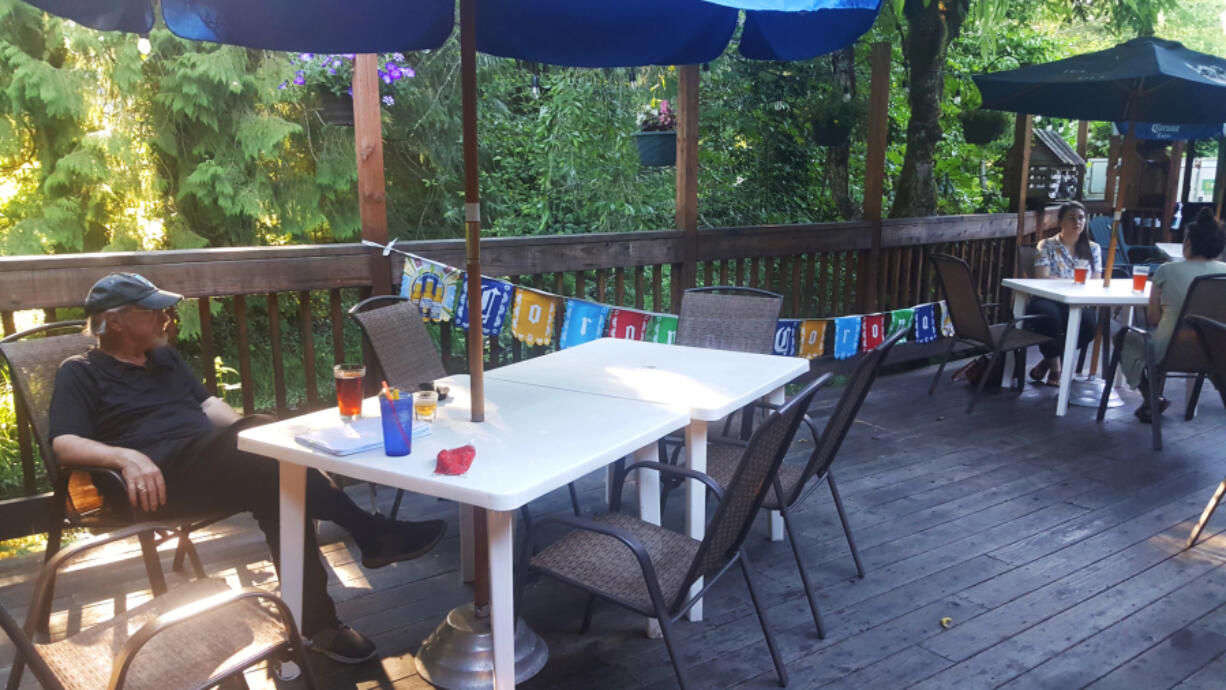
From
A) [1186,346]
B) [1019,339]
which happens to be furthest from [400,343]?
[1186,346]

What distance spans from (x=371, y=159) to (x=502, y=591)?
2.20 meters

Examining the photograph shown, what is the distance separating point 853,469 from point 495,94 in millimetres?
6061

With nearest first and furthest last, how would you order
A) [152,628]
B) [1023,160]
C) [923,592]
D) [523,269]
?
1. [152,628]
2. [923,592]
3. [523,269]
4. [1023,160]

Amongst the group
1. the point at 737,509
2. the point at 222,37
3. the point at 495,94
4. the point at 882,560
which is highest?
the point at 495,94

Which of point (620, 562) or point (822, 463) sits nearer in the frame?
point (620, 562)

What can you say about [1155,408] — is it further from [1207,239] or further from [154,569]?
[154,569]

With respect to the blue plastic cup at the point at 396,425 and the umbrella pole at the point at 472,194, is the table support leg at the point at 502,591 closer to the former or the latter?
the blue plastic cup at the point at 396,425

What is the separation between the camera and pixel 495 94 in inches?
346

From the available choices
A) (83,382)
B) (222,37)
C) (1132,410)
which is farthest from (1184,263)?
(83,382)

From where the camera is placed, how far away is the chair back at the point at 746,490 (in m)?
1.93

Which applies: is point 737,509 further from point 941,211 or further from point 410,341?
point 941,211

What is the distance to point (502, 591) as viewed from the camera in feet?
6.31

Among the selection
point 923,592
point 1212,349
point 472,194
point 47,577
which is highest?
point 472,194

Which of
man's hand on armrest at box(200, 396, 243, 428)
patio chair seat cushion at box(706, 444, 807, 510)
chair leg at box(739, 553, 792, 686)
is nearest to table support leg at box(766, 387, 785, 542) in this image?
patio chair seat cushion at box(706, 444, 807, 510)
